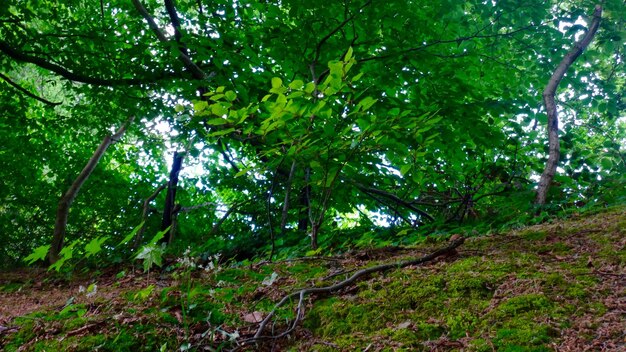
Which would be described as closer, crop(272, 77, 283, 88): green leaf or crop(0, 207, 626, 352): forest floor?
crop(0, 207, 626, 352): forest floor

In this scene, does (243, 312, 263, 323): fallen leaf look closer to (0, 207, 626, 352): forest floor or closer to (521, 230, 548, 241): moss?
(0, 207, 626, 352): forest floor

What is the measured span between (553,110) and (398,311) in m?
4.47

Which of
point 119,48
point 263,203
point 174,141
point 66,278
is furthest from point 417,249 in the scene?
point 119,48

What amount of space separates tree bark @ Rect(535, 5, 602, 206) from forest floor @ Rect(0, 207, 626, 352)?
2.19 meters

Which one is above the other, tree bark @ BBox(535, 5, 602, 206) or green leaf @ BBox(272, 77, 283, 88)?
tree bark @ BBox(535, 5, 602, 206)

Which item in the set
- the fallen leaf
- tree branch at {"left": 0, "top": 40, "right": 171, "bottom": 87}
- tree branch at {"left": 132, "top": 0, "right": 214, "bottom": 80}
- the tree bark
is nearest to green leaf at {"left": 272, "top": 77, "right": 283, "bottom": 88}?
the fallen leaf

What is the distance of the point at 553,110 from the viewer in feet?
18.2

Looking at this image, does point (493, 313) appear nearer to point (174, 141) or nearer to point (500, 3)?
point (500, 3)

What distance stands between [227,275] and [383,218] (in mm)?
5433

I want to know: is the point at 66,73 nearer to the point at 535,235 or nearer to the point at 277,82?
the point at 277,82

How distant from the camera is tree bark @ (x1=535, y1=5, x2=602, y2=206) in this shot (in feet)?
17.2

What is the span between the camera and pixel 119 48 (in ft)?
23.9

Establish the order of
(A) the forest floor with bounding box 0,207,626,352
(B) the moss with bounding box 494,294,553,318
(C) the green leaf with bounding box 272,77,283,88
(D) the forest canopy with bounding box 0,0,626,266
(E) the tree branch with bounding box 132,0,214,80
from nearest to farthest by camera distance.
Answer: (A) the forest floor with bounding box 0,207,626,352 < (B) the moss with bounding box 494,294,553,318 < (C) the green leaf with bounding box 272,77,283,88 < (D) the forest canopy with bounding box 0,0,626,266 < (E) the tree branch with bounding box 132,0,214,80

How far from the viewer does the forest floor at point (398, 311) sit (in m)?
1.85
